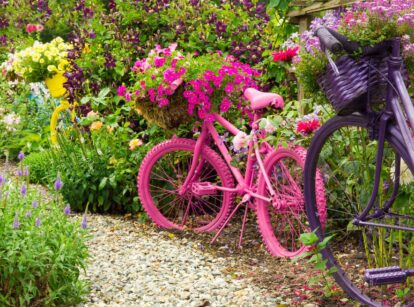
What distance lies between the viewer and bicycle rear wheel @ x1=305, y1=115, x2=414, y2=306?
336 cm

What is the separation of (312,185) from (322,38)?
0.92m

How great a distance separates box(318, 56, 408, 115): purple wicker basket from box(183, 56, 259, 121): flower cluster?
1.65 metres

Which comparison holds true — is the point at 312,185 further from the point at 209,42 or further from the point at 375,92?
the point at 209,42

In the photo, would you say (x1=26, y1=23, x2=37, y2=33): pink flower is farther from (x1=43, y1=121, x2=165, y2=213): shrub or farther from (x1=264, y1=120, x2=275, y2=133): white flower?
(x1=264, y1=120, x2=275, y2=133): white flower

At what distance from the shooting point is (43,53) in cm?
605

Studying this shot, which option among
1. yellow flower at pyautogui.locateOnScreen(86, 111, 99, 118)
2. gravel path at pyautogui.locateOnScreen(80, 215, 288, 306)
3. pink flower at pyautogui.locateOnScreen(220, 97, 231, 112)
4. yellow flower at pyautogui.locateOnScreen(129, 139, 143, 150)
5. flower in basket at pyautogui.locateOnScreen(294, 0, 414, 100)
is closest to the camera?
flower in basket at pyautogui.locateOnScreen(294, 0, 414, 100)

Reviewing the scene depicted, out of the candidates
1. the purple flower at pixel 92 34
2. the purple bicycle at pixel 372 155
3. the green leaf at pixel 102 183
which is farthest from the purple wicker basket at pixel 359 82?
the purple flower at pixel 92 34

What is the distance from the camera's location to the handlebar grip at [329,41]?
9.52 feet

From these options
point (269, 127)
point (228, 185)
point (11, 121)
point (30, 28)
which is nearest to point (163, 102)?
point (228, 185)

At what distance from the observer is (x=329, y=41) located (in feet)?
9.57

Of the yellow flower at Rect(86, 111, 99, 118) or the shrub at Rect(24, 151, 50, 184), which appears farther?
the shrub at Rect(24, 151, 50, 184)

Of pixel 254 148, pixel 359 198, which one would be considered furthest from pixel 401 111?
pixel 254 148

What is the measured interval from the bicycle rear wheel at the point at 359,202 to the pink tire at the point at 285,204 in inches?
6.8

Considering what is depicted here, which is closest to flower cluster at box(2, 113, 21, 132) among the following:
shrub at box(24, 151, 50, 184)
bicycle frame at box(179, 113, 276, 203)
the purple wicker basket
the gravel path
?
shrub at box(24, 151, 50, 184)
